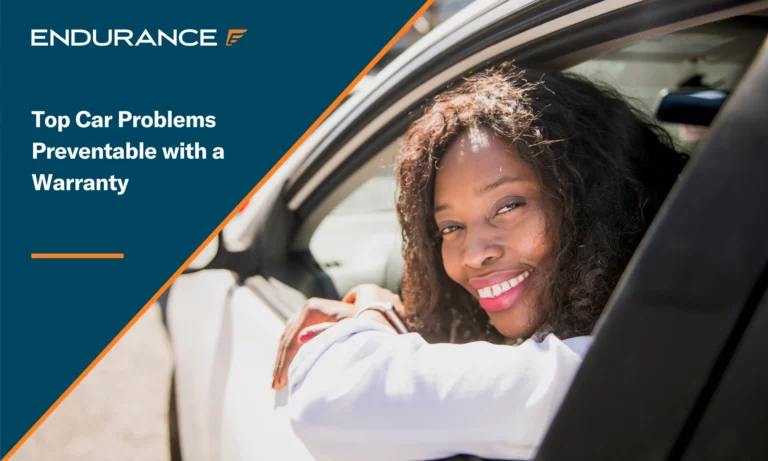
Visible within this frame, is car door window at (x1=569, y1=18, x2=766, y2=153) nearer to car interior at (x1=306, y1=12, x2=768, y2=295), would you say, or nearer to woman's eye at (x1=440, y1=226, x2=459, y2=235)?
car interior at (x1=306, y1=12, x2=768, y2=295)

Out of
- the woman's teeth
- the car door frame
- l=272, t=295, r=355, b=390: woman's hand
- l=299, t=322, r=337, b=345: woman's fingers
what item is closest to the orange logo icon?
the car door frame

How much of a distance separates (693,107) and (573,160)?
0.24 meters

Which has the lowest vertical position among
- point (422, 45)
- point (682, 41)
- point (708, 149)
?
point (708, 149)

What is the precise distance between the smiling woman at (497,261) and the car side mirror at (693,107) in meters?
0.09

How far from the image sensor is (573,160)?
1242mm

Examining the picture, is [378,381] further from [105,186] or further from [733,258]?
[105,186]

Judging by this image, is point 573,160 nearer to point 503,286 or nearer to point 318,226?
point 503,286

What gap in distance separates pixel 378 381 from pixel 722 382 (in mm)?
503

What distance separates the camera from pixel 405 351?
1.05 metres

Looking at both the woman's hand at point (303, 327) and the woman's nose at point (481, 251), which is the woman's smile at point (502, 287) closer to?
the woman's nose at point (481, 251)

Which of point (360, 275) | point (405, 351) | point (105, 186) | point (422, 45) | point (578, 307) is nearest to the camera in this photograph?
point (405, 351)

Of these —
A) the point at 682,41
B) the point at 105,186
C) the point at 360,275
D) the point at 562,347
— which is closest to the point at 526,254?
the point at 562,347

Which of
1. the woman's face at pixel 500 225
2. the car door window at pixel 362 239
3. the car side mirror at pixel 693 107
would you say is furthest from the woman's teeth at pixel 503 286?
the car door window at pixel 362 239

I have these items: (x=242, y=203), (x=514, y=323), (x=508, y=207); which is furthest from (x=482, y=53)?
(x=242, y=203)
